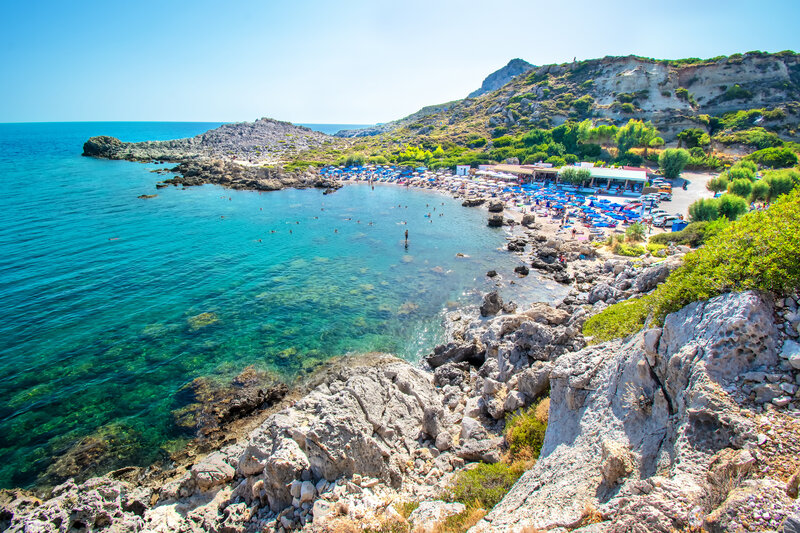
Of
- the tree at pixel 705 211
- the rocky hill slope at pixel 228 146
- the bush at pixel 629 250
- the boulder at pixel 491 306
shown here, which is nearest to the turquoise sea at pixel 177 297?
the boulder at pixel 491 306

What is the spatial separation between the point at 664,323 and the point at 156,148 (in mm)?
155879

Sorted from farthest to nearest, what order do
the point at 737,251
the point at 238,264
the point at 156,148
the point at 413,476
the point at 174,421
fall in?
1. the point at 156,148
2. the point at 238,264
3. the point at 174,421
4. the point at 413,476
5. the point at 737,251

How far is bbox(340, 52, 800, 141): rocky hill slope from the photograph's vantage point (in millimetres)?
89250

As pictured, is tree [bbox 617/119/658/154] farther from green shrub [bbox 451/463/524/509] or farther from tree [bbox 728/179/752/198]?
green shrub [bbox 451/463/524/509]

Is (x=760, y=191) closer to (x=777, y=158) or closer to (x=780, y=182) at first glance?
(x=780, y=182)

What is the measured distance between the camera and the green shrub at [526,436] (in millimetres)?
12094

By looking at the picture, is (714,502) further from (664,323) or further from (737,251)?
(737,251)

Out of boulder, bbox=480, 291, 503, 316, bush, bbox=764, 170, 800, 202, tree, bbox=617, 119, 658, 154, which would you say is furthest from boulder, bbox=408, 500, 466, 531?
tree, bbox=617, 119, 658, 154

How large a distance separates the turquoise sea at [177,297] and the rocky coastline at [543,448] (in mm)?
3228

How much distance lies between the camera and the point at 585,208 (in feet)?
176

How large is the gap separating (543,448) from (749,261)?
776 centimetres

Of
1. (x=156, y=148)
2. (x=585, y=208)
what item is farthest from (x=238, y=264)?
(x=156, y=148)

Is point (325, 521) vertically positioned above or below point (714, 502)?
below

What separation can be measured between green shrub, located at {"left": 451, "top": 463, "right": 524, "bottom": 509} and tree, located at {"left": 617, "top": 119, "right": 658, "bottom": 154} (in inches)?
3570
